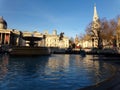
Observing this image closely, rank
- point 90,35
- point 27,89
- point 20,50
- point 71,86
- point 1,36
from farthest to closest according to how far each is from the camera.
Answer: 1. point 1,36
2. point 90,35
3. point 20,50
4. point 71,86
5. point 27,89

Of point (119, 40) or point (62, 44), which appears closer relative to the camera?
point (119, 40)

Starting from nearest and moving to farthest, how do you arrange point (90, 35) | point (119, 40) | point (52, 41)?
point (119, 40) → point (90, 35) → point (52, 41)

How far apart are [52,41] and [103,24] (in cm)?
10355

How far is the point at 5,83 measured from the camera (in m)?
14.1

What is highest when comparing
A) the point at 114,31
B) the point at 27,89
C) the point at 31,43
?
the point at 114,31

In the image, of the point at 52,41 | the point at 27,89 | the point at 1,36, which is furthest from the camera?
the point at 52,41

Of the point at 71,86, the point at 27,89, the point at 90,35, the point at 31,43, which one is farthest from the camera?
the point at 90,35

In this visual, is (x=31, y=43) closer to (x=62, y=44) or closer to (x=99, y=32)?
(x=99, y=32)

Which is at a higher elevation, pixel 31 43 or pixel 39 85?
pixel 31 43

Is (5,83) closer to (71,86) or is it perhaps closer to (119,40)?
(71,86)

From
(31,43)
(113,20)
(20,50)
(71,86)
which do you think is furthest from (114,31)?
(71,86)

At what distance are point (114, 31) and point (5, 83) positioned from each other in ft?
273

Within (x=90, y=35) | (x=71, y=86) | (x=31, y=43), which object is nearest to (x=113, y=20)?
(x=90, y=35)

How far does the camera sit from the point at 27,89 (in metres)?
12.4
